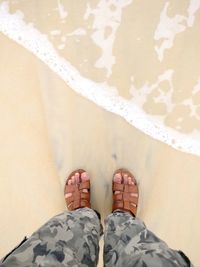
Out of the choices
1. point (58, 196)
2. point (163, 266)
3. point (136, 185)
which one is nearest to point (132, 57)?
Result: point (136, 185)

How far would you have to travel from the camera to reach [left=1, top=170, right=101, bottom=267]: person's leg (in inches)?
29.1

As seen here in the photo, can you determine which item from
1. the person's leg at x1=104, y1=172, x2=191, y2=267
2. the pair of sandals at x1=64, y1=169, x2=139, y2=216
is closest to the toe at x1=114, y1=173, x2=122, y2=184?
the pair of sandals at x1=64, y1=169, x2=139, y2=216

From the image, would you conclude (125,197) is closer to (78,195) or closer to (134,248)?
(78,195)

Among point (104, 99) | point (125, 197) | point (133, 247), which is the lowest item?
point (125, 197)

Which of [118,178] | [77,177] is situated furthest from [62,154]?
[118,178]

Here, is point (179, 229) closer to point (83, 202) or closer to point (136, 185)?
point (136, 185)

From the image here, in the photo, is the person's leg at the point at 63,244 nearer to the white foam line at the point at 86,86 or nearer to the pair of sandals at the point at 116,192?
the pair of sandals at the point at 116,192

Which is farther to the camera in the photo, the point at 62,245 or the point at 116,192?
the point at 116,192

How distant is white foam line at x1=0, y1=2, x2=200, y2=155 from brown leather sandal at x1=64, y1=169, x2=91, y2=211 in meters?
0.29

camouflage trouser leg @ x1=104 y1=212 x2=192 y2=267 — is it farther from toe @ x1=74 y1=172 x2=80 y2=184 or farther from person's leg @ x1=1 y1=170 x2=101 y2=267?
toe @ x1=74 y1=172 x2=80 y2=184

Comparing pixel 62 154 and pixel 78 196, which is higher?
pixel 62 154

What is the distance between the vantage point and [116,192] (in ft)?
4.48

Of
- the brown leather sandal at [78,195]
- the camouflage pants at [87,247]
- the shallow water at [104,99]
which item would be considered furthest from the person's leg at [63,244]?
the shallow water at [104,99]

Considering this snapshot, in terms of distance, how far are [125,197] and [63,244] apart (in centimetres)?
55
